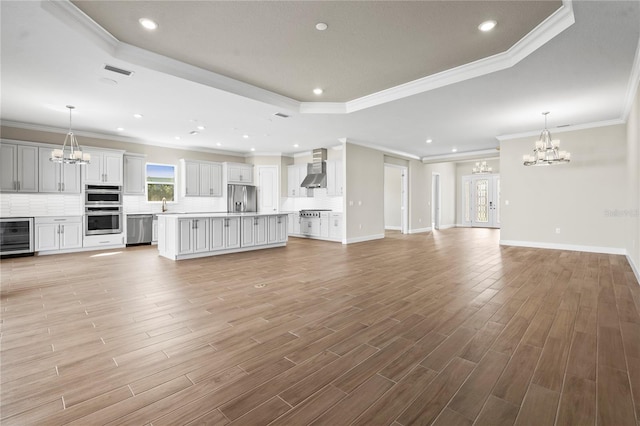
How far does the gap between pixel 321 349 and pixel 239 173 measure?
864cm

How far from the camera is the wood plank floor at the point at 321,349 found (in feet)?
5.35

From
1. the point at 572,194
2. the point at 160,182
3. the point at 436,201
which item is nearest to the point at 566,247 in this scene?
the point at 572,194

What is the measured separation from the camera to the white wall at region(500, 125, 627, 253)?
639 cm

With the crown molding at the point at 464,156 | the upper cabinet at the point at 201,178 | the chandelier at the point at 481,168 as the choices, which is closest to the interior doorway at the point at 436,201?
the chandelier at the point at 481,168

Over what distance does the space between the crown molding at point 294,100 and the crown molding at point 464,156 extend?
627cm

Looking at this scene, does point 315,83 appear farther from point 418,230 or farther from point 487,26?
point 418,230

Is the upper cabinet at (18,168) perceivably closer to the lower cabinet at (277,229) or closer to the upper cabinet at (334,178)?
the lower cabinet at (277,229)

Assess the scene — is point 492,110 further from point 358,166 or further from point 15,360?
point 15,360

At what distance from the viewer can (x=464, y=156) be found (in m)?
10.3

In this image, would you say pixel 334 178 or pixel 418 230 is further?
pixel 418 230

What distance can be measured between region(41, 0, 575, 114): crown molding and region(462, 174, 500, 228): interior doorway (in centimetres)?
1052

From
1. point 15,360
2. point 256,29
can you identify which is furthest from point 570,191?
point 15,360

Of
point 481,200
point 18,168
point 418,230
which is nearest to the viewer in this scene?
point 18,168

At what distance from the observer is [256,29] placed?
128 inches
